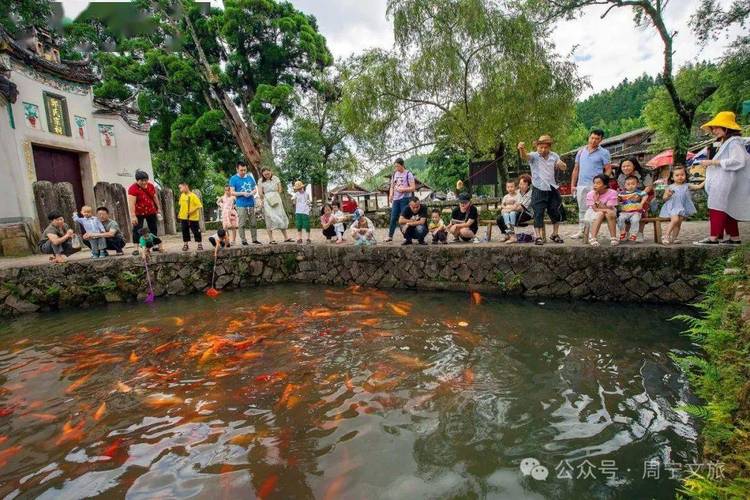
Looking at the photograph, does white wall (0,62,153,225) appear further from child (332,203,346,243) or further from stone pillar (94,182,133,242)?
child (332,203,346,243)

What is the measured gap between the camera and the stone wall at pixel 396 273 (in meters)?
6.22

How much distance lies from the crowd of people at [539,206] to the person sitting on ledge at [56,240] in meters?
0.02

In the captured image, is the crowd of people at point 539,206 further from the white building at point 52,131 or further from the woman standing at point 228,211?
the white building at point 52,131

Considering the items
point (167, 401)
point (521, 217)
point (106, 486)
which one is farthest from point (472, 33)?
point (106, 486)

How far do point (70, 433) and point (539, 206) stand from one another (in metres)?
→ 7.33

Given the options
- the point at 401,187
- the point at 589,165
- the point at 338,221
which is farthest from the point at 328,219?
the point at 589,165

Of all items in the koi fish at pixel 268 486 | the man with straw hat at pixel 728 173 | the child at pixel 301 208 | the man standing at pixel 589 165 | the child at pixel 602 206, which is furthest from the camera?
the child at pixel 301 208

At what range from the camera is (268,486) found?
269cm

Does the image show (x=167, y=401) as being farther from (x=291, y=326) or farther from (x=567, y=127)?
(x=567, y=127)

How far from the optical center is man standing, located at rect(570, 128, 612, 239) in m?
6.86

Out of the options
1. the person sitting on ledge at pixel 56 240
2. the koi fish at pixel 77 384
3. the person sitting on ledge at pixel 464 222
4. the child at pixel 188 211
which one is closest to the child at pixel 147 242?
the child at pixel 188 211

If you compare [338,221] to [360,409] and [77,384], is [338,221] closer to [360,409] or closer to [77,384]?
[77,384]

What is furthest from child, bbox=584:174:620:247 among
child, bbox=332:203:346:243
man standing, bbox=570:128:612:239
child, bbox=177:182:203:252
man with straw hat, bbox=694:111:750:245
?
child, bbox=177:182:203:252

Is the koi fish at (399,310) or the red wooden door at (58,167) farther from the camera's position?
the red wooden door at (58,167)
